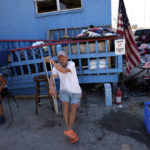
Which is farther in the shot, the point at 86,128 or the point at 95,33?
the point at 95,33

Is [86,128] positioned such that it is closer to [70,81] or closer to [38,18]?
[70,81]

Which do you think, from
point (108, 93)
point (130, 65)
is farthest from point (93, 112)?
point (130, 65)

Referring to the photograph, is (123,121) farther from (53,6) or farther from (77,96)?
(53,6)

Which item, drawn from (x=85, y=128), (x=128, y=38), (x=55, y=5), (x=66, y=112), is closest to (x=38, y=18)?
(x=55, y=5)

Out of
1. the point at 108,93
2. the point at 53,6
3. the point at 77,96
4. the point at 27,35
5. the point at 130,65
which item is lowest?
the point at 108,93

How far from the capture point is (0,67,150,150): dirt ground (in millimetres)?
2648

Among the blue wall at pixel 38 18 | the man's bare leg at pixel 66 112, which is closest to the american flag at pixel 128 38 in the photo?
the blue wall at pixel 38 18

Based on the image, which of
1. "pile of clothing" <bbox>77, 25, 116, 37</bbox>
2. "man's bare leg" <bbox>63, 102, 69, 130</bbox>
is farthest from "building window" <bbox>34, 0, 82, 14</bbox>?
"man's bare leg" <bbox>63, 102, 69, 130</bbox>

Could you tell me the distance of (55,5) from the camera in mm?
6883

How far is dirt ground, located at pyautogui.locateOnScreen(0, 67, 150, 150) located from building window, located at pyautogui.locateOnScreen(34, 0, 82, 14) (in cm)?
474

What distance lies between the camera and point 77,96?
3.05 m

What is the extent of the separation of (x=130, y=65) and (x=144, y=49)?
233cm

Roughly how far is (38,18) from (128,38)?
15.2 feet

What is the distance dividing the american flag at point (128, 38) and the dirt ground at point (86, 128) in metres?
1.11
